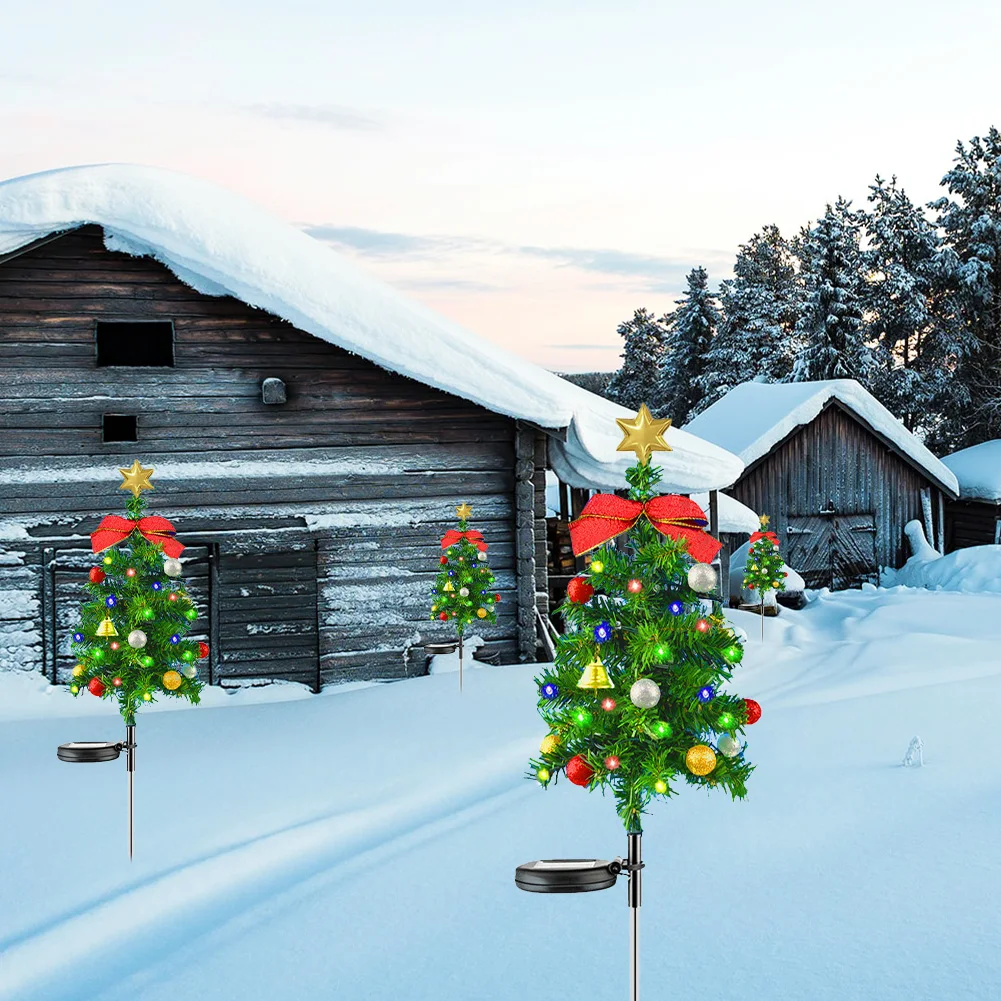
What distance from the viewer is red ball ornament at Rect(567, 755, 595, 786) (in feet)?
18.6

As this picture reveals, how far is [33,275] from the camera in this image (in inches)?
541

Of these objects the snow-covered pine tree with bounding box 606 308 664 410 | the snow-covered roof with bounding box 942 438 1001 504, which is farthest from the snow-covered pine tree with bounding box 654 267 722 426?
the snow-covered roof with bounding box 942 438 1001 504

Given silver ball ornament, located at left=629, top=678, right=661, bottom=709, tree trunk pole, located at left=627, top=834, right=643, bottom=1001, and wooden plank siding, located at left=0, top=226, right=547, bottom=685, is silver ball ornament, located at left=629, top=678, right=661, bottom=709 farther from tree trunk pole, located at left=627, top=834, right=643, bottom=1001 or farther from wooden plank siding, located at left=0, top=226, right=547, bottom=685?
wooden plank siding, located at left=0, top=226, right=547, bottom=685

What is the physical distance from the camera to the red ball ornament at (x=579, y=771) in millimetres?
5664

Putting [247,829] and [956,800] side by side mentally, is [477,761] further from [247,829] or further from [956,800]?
[956,800]

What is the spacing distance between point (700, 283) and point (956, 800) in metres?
40.3

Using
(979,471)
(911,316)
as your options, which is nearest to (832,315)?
(911,316)

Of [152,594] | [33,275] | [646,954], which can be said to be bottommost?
[646,954]

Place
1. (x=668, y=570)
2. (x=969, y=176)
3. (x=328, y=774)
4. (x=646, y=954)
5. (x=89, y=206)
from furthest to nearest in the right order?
(x=969, y=176)
(x=89, y=206)
(x=328, y=774)
(x=646, y=954)
(x=668, y=570)


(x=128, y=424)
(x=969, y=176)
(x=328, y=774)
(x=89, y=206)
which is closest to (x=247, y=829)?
(x=328, y=774)

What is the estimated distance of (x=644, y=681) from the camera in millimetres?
5477

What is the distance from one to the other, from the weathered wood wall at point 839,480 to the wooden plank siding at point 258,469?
12.8 metres

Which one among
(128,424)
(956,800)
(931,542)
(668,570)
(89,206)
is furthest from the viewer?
(931,542)

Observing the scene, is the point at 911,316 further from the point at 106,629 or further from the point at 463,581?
the point at 106,629
